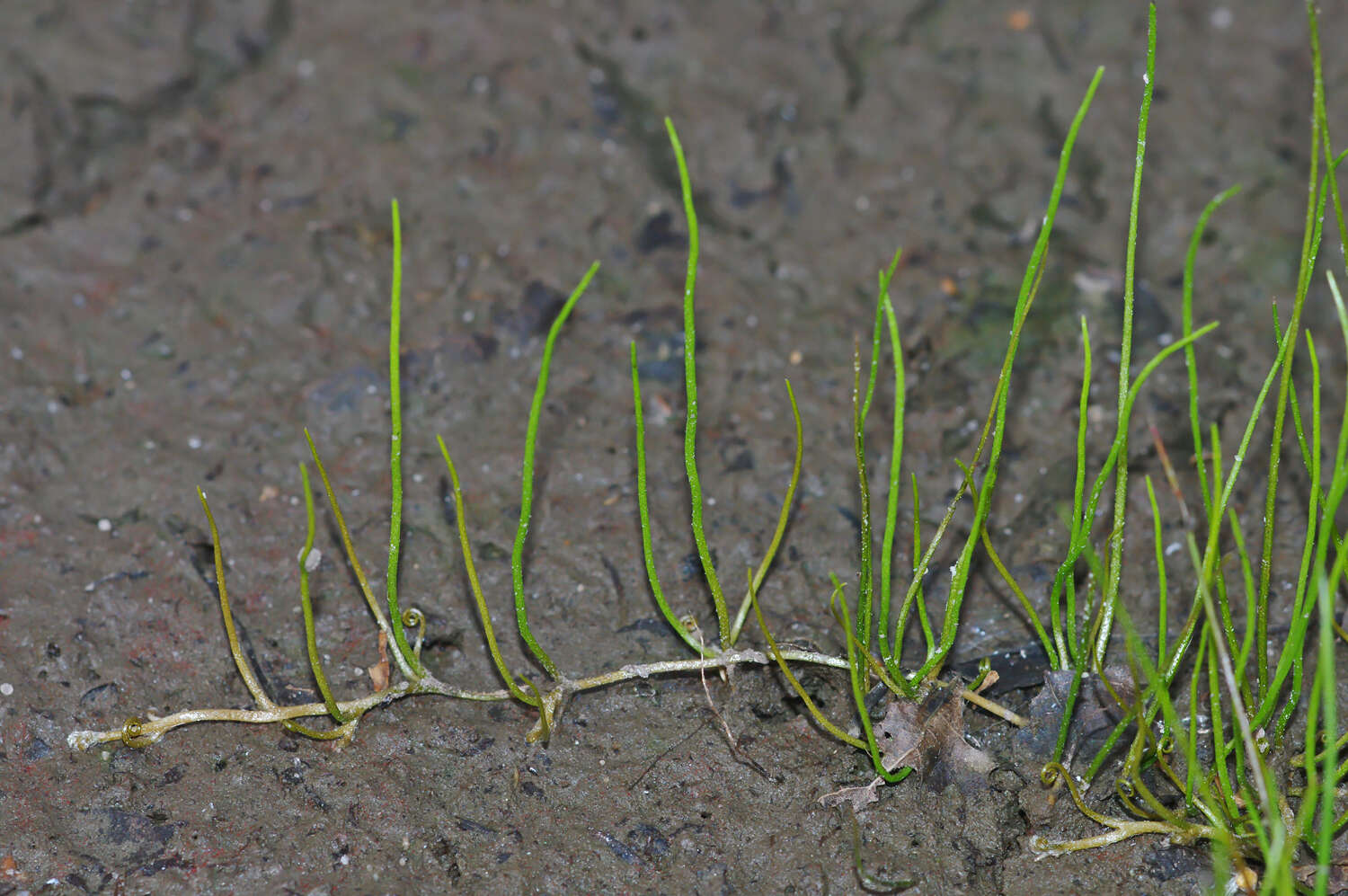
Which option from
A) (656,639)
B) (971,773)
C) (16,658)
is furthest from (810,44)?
(16,658)

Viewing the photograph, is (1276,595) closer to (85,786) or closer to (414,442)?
(414,442)

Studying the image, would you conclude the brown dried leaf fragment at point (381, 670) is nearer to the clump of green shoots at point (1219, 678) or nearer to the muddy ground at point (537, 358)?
the muddy ground at point (537, 358)

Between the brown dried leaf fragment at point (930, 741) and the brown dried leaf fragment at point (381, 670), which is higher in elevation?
the brown dried leaf fragment at point (930, 741)

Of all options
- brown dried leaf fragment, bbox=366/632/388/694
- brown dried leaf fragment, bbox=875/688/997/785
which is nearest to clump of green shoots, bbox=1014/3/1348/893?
brown dried leaf fragment, bbox=875/688/997/785

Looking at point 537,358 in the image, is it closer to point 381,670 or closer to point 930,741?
point 381,670

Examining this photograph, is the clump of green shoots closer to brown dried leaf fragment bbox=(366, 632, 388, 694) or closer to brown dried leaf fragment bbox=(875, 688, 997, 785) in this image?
brown dried leaf fragment bbox=(875, 688, 997, 785)

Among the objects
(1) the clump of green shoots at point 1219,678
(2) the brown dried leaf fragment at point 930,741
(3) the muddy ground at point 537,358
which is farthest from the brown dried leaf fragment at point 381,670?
(1) the clump of green shoots at point 1219,678

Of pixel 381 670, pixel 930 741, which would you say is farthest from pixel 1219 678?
pixel 381 670

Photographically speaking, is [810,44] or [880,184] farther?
[810,44]
